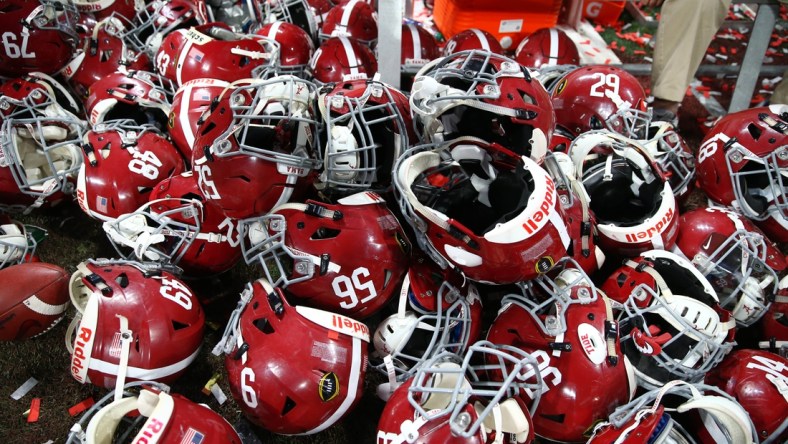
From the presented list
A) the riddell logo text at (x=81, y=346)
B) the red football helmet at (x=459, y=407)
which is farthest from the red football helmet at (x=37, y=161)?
the red football helmet at (x=459, y=407)

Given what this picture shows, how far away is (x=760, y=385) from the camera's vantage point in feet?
6.53

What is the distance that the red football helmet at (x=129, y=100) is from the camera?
2891 millimetres

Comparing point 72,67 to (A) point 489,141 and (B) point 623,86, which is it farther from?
(B) point 623,86

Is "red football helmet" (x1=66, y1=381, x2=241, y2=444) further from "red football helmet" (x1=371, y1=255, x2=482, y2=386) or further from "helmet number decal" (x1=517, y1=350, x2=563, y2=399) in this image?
"helmet number decal" (x1=517, y1=350, x2=563, y2=399)

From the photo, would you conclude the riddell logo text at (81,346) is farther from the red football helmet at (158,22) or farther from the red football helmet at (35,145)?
the red football helmet at (158,22)

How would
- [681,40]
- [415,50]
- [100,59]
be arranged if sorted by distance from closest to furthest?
[100,59], [681,40], [415,50]

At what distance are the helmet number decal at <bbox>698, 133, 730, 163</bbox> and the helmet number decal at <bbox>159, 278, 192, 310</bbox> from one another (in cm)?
253

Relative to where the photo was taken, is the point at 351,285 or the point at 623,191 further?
the point at 623,191

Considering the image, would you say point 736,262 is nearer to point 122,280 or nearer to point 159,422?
point 159,422

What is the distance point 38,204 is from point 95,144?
56 centimetres

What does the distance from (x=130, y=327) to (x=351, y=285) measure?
79 centimetres

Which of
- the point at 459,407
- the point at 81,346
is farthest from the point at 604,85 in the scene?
the point at 81,346

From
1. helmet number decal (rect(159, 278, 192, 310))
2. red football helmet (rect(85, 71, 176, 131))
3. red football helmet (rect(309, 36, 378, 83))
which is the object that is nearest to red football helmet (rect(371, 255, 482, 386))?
helmet number decal (rect(159, 278, 192, 310))

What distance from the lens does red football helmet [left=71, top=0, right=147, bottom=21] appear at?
349 cm
